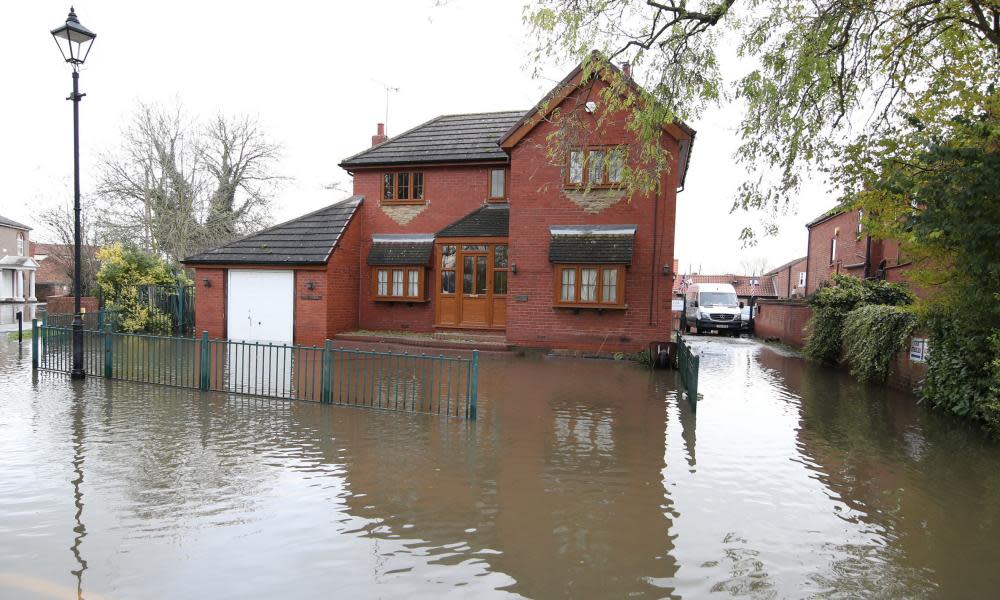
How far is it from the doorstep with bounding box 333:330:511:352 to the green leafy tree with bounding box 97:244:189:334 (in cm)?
715

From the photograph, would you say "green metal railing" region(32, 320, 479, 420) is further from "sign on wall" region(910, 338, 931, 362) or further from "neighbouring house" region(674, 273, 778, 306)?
"neighbouring house" region(674, 273, 778, 306)

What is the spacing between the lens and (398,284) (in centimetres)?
1900

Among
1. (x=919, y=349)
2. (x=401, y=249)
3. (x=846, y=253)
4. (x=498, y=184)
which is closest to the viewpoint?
(x=919, y=349)

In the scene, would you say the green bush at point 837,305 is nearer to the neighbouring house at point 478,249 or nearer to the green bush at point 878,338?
the green bush at point 878,338

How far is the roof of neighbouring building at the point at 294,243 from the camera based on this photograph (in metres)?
17.7

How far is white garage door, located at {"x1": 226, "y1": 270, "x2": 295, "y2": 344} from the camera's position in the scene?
17.8 metres

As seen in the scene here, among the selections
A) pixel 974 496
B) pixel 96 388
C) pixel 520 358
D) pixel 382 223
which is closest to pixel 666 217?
pixel 520 358

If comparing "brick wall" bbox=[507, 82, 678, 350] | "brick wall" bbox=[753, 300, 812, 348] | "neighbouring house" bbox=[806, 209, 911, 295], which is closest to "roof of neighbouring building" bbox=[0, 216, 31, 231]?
"brick wall" bbox=[507, 82, 678, 350]

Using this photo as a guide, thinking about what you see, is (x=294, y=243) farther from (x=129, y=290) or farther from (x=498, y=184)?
(x=498, y=184)

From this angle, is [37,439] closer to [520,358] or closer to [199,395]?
[199,395]

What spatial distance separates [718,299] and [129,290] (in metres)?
24.4

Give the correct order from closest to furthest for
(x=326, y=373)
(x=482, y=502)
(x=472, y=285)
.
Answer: (x=482, y=502), (x=326, y=373), (x=472, y=285)

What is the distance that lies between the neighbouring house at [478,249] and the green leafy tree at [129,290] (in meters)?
2.43

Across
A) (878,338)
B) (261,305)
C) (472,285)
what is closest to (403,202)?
(472,285)
